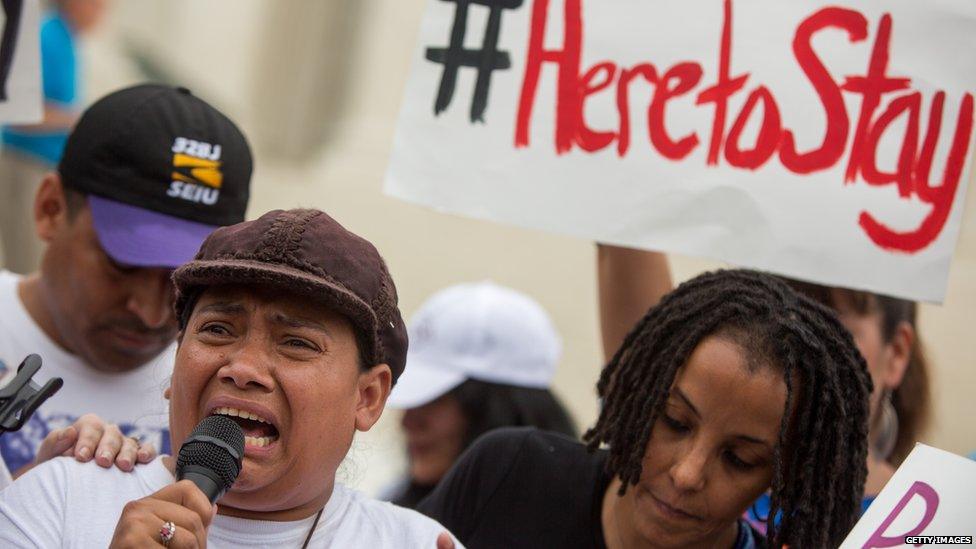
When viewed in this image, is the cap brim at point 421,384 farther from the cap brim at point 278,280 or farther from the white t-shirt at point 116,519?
the cap brim at point 278,280

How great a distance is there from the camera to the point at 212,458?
1948mm

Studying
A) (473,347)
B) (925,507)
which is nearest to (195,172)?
(473,347)

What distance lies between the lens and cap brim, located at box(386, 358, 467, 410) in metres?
4.20

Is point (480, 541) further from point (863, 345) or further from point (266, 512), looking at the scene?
point (863, 345)

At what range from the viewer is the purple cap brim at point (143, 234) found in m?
3.11

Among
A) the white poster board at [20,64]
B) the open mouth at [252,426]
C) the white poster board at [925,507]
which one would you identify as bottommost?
the white poster board at [925,507]

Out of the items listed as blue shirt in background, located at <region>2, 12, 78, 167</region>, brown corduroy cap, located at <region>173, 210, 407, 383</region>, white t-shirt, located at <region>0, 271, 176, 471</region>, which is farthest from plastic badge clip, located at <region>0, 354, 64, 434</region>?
blue shirt in background, located at <region>2, 12, 78, 167</region>

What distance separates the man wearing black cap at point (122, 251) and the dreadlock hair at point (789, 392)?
1062 mm

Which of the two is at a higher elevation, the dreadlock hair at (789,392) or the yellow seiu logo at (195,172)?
the yellow seiu logo at (195,172)

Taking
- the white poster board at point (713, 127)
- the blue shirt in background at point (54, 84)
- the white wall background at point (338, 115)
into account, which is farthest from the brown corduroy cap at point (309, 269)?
the white wall background at point (338, 115)

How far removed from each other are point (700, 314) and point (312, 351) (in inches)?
32.9

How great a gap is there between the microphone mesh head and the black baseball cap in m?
1.16

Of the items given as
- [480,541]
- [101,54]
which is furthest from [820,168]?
[101,54]

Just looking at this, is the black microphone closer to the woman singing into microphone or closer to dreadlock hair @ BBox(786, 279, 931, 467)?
the woman singing into microphone
